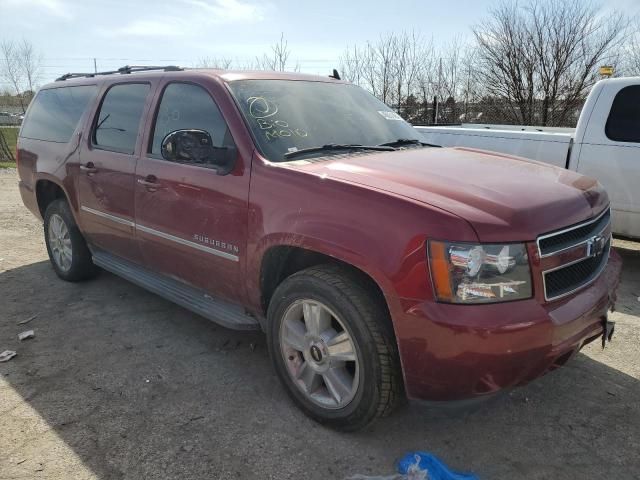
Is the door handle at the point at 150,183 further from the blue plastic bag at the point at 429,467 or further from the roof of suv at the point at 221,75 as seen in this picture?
the blue plastic bag at the point at 429,467

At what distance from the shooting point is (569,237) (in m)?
2.52

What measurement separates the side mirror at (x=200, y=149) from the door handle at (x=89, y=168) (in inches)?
55.3

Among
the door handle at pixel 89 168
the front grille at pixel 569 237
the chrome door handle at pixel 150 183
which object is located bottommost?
the front grille at pixel 569 237

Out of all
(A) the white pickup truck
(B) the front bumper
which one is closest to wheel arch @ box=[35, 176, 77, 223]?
(A) the white pickup truck

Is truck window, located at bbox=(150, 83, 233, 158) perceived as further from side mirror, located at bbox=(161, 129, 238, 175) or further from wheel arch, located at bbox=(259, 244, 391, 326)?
wheel arch, located at bbox=(259, 244, 391, 326)

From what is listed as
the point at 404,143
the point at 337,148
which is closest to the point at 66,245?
the point at 337,148

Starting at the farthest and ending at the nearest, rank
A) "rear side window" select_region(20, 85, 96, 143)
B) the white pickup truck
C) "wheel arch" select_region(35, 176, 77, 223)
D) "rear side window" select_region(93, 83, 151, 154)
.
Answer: the white pickup truck → "wheel arch" select_region(35, 176, 77, 223) → "rear side window" select_region(20, 85, 96, 143) → "rear side window" select_region(93, 83, 151, 154)

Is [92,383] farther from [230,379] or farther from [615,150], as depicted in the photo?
[615,150]

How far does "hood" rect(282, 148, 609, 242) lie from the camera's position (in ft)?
7.52

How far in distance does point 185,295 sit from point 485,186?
→ 2145 millimetres

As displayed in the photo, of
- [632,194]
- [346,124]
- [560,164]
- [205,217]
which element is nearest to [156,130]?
[205,217]

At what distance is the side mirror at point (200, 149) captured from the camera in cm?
305

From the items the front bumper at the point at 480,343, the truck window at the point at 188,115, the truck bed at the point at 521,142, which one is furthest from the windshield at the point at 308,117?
the truck bed at the point at 521,142

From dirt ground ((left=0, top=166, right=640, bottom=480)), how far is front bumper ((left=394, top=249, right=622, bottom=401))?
0.85ft
